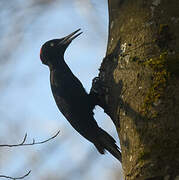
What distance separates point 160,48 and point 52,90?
1.98 meters

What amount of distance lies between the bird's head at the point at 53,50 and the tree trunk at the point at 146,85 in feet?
5.66

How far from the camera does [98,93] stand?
11.5 ft

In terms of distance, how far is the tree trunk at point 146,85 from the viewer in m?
2.13

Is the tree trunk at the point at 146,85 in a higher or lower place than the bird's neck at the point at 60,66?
higher

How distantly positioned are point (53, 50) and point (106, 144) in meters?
1.43

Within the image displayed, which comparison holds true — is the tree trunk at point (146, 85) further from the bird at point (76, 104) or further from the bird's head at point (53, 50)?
the bird's head at point (53, 50)

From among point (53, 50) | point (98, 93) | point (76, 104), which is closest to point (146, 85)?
point (98, 93)

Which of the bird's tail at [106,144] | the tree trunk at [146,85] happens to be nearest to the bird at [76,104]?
the bird's tail at [106,144]

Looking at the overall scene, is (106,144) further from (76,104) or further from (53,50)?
(53,50)

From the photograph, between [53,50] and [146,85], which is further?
[53,50]

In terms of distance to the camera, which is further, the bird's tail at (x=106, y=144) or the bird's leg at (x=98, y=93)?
the bird's tail at (x=106, y=144)

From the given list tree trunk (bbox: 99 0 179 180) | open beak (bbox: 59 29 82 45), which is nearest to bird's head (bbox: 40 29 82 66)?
open beak (bbox: 59 29 82 45)

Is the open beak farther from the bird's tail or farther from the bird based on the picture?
the bird's tail

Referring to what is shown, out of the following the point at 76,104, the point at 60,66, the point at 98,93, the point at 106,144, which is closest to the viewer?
the point at 98,93
